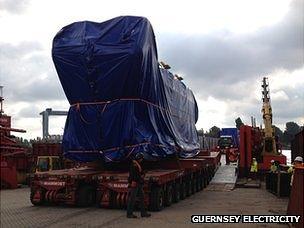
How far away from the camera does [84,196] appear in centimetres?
1267

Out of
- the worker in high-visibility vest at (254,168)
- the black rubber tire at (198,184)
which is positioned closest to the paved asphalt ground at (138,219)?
the black rubber tire at (198,184)

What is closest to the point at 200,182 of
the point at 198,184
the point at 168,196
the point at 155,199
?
the point at 198,184

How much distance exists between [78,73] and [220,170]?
1610 cm

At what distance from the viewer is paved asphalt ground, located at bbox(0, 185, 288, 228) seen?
397 inches

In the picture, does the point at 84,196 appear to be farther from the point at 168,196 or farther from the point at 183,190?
the point at 183,190

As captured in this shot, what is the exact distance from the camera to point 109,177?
1219 cm

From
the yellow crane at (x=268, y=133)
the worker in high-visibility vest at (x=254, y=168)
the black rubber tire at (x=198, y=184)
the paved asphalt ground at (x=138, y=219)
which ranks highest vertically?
the yellow crane at (x=268, y=133)

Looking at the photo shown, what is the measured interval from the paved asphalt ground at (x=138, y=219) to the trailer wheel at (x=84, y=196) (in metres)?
0.27

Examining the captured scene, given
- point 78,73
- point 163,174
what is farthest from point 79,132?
point 163,174

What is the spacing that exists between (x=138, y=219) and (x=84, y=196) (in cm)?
250

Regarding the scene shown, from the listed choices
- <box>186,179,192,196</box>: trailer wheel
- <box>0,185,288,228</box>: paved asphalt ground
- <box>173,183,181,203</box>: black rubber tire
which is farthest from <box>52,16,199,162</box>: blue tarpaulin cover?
<box>186,179,192,196</box>: trailer wheel

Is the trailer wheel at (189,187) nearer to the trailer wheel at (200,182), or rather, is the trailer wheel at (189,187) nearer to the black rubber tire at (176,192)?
the black rubber tire at (176,192)

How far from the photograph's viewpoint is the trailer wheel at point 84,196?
12.6 metres

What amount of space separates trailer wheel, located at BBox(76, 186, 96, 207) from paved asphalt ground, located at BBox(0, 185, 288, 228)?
272 mm
